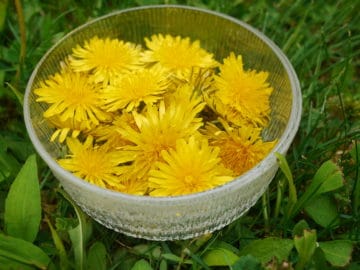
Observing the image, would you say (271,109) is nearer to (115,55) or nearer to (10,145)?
(115,55)

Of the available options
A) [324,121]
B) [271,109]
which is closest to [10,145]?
[271,109]

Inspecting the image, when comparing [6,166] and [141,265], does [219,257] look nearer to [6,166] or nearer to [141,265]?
[141,265]

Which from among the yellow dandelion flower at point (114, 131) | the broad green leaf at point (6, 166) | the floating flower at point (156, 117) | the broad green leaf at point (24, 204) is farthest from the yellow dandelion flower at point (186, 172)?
the broad green leaf at point (6, 166)

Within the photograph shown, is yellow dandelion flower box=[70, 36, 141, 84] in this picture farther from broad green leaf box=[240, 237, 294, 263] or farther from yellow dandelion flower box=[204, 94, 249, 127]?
broad green leaf box=[240, 237, 294, 263]

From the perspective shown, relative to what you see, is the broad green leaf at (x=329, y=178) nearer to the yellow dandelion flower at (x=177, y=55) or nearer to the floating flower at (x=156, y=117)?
the floating flower at (x=156, y=117)

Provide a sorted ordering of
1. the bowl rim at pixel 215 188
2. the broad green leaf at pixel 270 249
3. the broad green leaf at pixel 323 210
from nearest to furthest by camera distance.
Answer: the bowl rim at pixel 215 188 → the broad green leaf at pixel 270 249 → the broad green leaf at pixel 323 210
